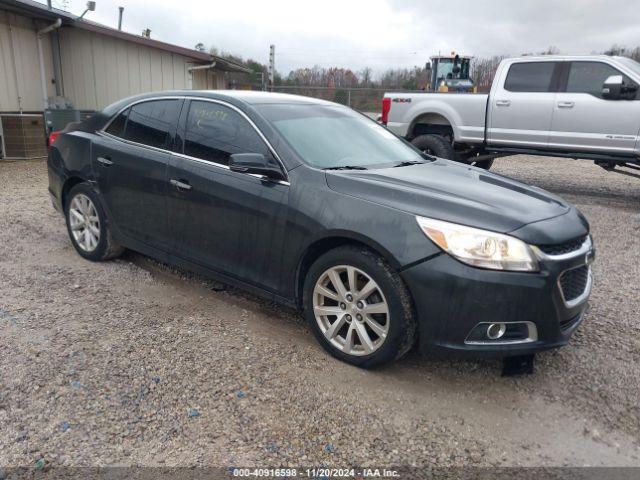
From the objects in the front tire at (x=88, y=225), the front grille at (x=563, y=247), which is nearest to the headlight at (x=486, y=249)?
the front grille at (x=563, y=247)

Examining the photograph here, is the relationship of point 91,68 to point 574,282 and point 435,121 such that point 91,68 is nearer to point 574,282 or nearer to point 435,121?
point 435,121

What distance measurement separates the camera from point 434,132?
32.3 ft

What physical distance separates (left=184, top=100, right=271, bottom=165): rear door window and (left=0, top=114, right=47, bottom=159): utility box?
376 inches

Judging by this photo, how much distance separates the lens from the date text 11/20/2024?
2.33 m

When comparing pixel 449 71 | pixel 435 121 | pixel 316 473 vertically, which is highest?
pixel 449 71

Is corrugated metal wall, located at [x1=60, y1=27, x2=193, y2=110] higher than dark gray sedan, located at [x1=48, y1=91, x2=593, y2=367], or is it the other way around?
corrugated metal wall, located at [x1=60, y1=27, x2=193, y2=110]

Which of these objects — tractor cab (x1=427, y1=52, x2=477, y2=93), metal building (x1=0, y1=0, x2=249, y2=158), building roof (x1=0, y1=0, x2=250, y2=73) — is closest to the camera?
building roof (x1=0, y1=0, x2=250, y2=73)

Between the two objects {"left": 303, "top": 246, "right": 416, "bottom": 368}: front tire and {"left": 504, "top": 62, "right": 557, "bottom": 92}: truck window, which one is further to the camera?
{"left": 504, "top": 62, "right": 557, "bottom": 92}: truck window

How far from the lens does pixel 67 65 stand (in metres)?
14.5

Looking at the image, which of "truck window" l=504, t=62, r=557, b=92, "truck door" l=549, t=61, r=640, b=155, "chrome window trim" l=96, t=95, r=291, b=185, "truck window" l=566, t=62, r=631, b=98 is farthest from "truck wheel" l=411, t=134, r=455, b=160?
"chrome window trim" l=96, t=95, r=291, b=185

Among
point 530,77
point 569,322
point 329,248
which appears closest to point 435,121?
point 530,77

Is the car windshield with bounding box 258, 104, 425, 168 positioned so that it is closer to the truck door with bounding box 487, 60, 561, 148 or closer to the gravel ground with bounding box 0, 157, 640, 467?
the gravel ground with bounding box 0, 157, 640, 467

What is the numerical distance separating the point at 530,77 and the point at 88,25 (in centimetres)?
1168

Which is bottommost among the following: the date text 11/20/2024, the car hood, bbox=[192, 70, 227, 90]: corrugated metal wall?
the date text 11/20/2024
